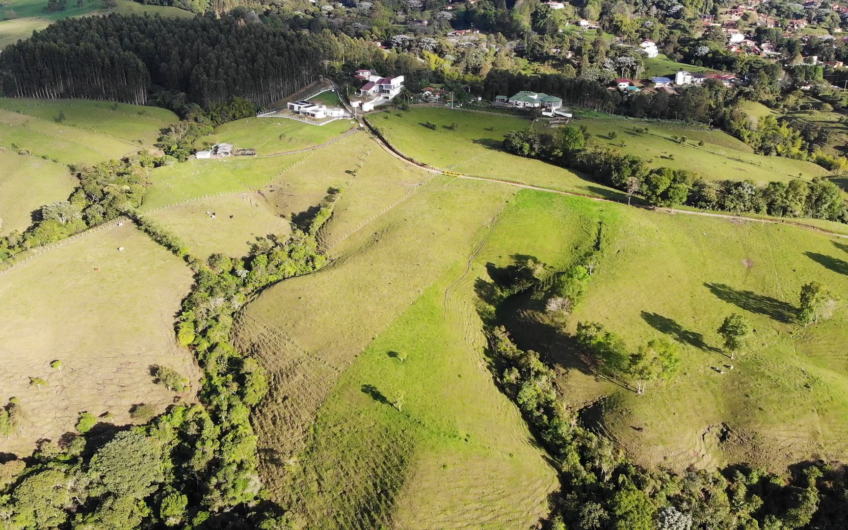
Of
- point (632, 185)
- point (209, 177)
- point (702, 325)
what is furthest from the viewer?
point (209, 177)

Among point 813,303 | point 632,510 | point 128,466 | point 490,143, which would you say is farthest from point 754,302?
point 128,466

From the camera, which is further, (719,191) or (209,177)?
(209,177)

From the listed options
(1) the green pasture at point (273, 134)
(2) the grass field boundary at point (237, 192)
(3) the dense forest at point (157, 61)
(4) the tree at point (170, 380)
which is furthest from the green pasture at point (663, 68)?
(4) the tree at point (170, 380)

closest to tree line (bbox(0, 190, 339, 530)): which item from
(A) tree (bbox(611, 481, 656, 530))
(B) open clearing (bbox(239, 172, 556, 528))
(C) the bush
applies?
(C) the bush

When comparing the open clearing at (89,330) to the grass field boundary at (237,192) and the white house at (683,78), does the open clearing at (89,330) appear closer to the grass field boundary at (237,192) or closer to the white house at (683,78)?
the grass field boundary at (237,192)

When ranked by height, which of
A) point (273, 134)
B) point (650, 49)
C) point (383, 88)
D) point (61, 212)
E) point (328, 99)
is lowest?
point (61, 212)

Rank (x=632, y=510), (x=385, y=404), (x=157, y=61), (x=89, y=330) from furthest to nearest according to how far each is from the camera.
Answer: (x=157, y=61), (x=89, y=330), (x=385, y=404), (x=632, y=510)

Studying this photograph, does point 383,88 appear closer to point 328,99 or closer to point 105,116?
point 328,99
